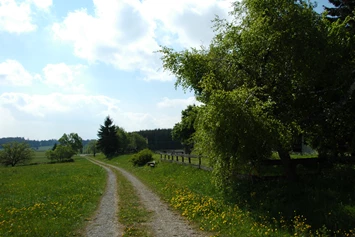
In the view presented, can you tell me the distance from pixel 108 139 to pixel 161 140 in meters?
62.3

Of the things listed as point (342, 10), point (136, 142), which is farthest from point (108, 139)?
point (342, 10)

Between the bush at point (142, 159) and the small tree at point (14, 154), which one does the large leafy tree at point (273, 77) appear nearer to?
the bush at point (142, 159)

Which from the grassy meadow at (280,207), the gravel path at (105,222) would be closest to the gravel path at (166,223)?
the grassy meadow at (280,207)

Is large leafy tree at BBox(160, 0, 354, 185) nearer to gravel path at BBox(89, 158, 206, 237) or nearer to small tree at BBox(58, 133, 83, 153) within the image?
gravel path at BBox(89, 158, 206, 237)

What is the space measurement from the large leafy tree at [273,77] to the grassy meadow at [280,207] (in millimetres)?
1296

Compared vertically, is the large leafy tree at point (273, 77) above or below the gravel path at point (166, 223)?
above

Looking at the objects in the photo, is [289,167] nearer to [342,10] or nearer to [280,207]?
[280,207]

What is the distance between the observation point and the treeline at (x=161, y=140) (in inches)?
5305

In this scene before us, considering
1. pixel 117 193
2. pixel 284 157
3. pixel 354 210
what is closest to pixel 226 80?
pixel 284 157

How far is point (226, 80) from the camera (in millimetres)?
12672

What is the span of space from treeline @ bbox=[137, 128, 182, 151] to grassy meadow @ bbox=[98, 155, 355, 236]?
396 ft

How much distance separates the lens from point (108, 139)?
2985 inches

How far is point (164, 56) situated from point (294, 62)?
6.29 m

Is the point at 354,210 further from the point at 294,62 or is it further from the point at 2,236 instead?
the point at 2,236
